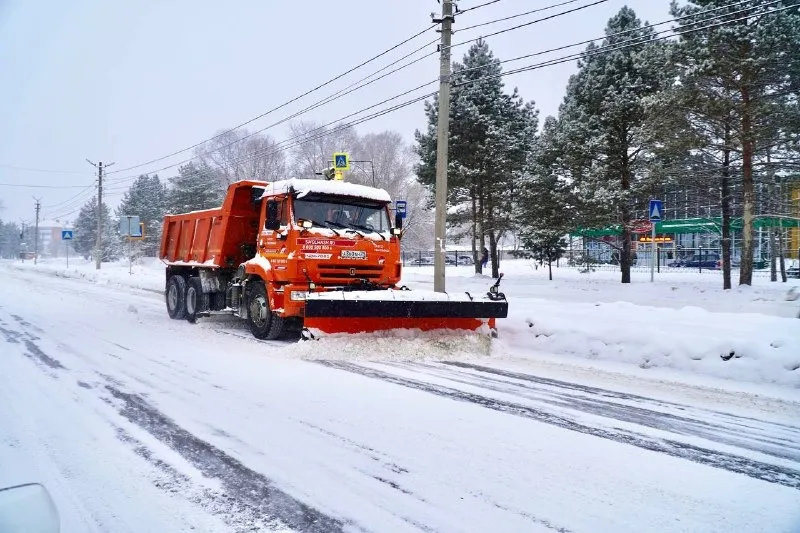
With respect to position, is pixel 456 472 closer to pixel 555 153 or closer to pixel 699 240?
pixel 555 153

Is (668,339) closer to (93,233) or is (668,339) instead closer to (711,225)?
(711,225)

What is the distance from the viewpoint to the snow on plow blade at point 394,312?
292 inches

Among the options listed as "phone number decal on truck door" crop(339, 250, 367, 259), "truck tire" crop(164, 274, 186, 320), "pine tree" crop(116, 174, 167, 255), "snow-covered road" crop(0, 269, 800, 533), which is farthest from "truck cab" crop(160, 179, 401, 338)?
"pine tree" crop(116, 174, 167, 255)

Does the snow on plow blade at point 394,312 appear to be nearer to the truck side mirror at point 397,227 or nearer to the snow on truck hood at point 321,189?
the truck side mirror at point 397,227

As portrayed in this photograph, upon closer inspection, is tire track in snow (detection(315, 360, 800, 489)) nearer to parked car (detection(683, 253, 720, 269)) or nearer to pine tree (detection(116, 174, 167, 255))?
parked car (detection(683, 253, 720, 269))

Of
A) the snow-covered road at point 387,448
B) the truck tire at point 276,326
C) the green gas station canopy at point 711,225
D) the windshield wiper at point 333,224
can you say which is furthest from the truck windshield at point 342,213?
the green gas station canopy at point 711,225

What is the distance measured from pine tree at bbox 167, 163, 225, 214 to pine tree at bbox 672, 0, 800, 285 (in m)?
35.0

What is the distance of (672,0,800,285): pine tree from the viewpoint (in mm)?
15359

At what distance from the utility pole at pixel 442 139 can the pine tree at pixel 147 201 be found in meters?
51.4

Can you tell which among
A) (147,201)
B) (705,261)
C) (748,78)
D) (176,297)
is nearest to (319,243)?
(176,297)

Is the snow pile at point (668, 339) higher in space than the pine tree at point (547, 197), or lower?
lower

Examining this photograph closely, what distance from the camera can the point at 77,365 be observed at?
6.63 meters

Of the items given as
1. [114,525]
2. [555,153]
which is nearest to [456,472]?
[114,525]

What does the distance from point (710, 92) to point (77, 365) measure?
1851cm
